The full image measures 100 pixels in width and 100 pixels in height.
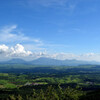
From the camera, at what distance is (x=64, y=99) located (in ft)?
111

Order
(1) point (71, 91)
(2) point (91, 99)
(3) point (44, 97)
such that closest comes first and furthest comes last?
1. (3) point (44, 97)
2. (1) point (71, 91)
3. (2) point (91, 99)

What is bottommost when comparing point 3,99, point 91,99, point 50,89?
point 3,99

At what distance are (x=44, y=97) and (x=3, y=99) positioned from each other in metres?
109

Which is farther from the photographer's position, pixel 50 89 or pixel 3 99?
pixel 3 99

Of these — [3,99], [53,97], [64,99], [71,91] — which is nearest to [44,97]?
[53,97]

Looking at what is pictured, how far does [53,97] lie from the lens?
109 feet

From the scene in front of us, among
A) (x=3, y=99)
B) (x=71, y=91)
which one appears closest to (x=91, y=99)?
(x=71, y=91)

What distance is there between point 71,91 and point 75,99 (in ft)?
6.88

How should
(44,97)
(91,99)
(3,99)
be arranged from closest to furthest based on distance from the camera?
1. (44,97)
2. (91,99)
3. (3,99)

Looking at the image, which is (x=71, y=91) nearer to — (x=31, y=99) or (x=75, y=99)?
(x=75, y=99)

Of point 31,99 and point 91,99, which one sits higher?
point 31,99

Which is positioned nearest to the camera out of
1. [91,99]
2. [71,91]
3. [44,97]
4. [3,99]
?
[44,97]

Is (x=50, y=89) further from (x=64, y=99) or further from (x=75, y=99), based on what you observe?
(x=75, y=99)

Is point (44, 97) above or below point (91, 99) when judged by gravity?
above
